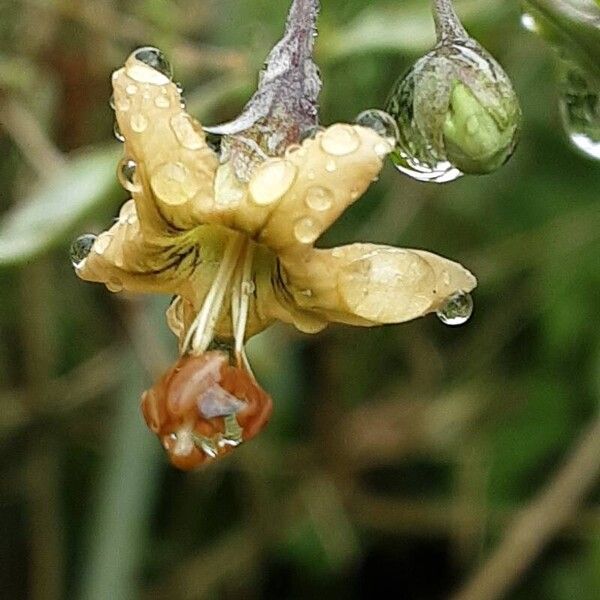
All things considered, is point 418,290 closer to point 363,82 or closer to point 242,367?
point 242,367

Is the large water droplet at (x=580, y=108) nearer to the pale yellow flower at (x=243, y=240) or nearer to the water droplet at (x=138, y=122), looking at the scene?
the pale yellow flower at (x=243, y=240)

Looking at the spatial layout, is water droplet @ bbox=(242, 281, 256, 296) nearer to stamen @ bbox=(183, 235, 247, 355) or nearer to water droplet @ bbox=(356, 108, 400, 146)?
stamen @ bbox=(183, 235, 247, 355)

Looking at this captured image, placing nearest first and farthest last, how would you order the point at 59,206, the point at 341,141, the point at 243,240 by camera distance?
the point at 341,141
the point at 243,240
the point at 59,206

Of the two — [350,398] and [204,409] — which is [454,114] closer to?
[204,409]

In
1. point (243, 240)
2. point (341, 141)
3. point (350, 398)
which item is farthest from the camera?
point (350, 398)

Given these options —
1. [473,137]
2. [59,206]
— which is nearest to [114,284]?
[473,137]

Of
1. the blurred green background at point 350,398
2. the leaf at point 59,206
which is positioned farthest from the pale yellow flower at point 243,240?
the blurred green background at point 350,398
